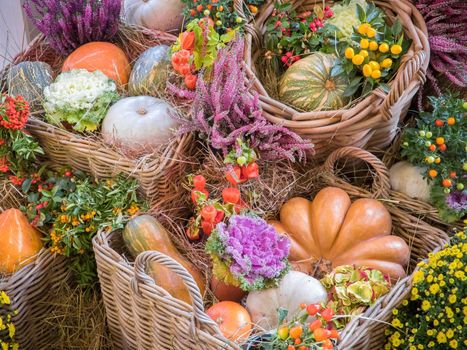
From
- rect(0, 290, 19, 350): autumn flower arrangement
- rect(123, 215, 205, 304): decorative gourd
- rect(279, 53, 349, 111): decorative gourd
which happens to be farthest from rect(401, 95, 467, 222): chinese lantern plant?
rect(0, 290, 19, 350): autumn flower arrangement

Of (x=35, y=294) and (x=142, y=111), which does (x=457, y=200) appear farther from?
(x=35, y=294)

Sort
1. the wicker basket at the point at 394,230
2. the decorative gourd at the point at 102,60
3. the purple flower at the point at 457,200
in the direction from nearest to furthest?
the wicker basket at the point at 394,230, the purple flower at the point at 457,200, the decorative gourd at the point at 102,60

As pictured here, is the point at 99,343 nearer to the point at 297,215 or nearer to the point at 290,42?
the point at 297,215

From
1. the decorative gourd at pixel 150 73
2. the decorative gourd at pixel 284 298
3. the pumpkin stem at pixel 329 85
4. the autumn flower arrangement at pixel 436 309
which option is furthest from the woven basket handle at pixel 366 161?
the decorative gourd at pixel 150 73

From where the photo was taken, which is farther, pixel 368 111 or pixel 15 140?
pixel 15 140

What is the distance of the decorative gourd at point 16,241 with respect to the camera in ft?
7.09

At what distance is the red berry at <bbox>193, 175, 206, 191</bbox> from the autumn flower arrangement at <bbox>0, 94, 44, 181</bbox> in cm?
66

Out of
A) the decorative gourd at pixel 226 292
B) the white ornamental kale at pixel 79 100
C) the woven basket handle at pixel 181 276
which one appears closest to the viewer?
the woven basket handle at pixel 181 276

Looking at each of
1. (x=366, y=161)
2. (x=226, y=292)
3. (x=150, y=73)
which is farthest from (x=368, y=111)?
(x=150, y=73)

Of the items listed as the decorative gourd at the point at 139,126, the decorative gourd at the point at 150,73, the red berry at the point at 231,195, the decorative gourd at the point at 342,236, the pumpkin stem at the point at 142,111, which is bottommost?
the decorative gourd at the point at 342,236

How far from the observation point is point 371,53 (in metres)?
2.13

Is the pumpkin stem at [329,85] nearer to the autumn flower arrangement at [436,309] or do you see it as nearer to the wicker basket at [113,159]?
the wicker basket at [113,159]

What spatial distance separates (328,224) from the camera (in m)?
2.03

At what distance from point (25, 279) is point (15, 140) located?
0.52 meters
